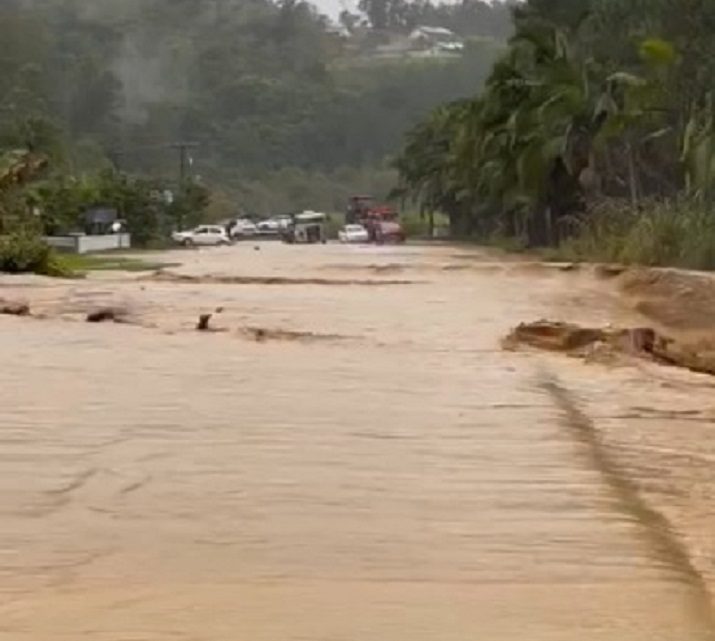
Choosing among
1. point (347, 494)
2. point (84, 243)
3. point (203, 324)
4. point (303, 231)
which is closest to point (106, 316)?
point (203, 324)

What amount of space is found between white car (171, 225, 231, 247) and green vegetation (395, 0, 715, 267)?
39.0ft

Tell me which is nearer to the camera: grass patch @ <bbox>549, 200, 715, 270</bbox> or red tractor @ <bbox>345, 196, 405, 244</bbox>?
grass patch @ <bbox>549, 200, 715, 270</bbox>

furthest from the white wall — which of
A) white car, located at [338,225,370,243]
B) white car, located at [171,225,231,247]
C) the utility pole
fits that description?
the utility pole

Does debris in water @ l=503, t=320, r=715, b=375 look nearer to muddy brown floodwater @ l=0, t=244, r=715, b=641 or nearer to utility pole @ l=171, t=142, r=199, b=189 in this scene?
muddy brown floodwater @ l=0, t=244, r=715, b=641

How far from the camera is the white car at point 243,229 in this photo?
77.8 metres

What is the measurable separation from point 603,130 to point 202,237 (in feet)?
103

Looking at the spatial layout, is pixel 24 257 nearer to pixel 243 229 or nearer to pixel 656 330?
pixel 656 330

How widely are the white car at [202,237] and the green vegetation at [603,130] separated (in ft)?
39.0

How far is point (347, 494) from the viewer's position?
702 centimetres

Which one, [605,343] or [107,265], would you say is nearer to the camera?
[605,343]

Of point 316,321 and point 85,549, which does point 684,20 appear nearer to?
point 316,321

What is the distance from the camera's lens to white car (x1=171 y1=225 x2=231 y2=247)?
64250 millimetres

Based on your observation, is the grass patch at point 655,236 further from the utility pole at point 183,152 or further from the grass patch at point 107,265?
the utility pole at point 183,152

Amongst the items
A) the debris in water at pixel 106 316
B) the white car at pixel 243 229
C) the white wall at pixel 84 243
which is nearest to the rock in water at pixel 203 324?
the debris in water at pixel 106 316
